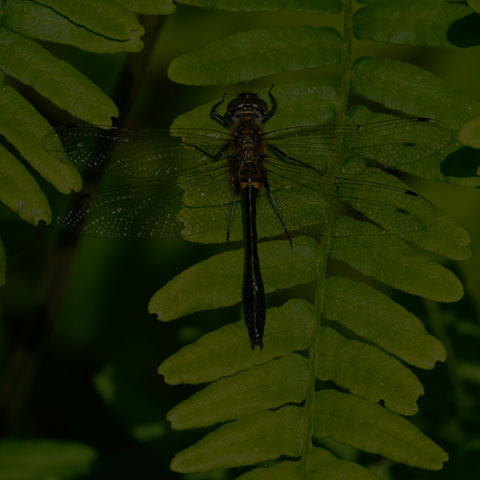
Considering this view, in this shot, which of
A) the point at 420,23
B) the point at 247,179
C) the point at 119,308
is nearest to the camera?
the point at 420,23

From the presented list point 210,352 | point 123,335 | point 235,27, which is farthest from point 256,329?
point 235,27

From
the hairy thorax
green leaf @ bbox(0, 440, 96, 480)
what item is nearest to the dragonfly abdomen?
the hairy thorax

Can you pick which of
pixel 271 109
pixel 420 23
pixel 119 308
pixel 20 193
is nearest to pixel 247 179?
pixel 271 109

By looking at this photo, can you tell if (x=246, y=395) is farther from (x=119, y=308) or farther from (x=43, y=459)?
(x=119, y=308)

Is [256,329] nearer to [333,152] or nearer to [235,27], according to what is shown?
[333,152]

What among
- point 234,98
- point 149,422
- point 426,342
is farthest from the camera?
point 149,422

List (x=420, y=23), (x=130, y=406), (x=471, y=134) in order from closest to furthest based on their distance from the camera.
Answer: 1. (x=471, y=134)
2. (x=420, y=23)
3. (x=130, y=406)

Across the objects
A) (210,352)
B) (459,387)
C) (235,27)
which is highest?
(235,27)

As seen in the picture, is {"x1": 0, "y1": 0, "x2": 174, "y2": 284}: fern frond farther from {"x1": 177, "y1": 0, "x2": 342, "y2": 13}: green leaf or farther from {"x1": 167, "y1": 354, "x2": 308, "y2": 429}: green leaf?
{"x1": 167, "y1": 354, "x2": 308, "y2": 429}: green leaf
